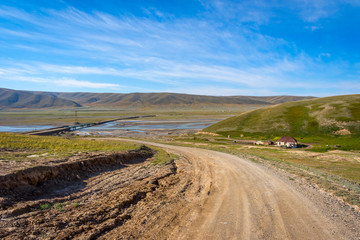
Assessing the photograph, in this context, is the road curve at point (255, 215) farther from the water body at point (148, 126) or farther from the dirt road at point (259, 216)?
the water body at point (148, 126)

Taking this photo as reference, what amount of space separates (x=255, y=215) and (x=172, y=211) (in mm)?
4040

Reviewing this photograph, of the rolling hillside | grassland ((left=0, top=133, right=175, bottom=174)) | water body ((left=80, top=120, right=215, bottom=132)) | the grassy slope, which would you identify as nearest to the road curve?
grassland ((left=0, top=133, right=175, bottom=174))

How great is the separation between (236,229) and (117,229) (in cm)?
493

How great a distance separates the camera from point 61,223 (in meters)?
8.91

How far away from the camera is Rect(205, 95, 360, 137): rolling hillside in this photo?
2904 inches

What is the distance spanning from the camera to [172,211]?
10797 mm

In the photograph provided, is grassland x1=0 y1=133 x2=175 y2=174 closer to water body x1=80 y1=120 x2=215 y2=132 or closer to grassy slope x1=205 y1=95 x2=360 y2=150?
grassy slope x1=205 y1=95 x2=360 y2=150

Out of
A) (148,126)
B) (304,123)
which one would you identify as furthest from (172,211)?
(148,126)

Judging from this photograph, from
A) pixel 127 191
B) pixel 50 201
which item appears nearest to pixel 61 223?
pixel 50 201

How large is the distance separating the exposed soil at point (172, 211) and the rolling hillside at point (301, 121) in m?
69.3

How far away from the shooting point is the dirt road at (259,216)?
872cm

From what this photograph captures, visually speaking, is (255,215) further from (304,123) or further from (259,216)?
(304,123)

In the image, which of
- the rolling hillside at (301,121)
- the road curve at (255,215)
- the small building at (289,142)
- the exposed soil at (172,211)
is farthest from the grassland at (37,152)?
the rolling hillside at (301,121)

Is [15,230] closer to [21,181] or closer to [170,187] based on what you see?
[21,181]
